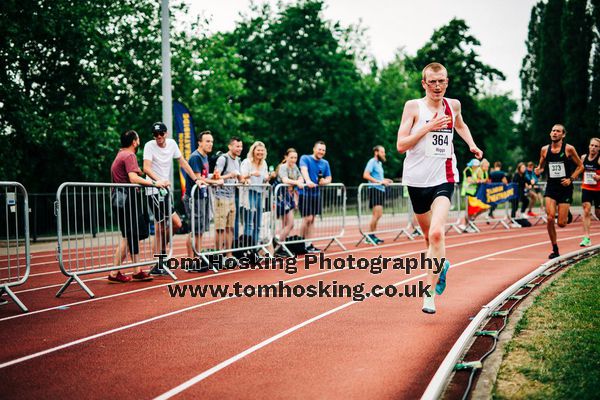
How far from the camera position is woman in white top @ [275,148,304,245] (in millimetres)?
12109

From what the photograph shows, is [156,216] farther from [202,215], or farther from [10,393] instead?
[10,393]

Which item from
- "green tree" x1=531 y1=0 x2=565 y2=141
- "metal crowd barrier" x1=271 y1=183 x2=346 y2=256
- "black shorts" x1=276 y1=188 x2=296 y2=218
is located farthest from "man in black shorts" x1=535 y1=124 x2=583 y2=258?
"green tree" x1=531 y1=0 x2=565 y2=141

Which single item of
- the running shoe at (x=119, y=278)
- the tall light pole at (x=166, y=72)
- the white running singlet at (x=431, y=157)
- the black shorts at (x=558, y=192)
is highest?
the tall light pole at (x=166, y=72)

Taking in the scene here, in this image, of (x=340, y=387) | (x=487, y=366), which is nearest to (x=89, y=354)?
(x=340, y=387)

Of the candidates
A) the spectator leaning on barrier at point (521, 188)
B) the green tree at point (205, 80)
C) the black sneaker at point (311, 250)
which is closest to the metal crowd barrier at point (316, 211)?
the black sneaker at point (311, 250)

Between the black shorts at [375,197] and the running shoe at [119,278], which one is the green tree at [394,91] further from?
the running shoe at [119,278]

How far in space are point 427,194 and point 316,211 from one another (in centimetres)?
685

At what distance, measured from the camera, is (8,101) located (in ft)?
65.1

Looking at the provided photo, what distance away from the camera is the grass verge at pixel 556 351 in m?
3.73

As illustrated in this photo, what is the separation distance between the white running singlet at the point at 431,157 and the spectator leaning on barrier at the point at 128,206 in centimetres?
415

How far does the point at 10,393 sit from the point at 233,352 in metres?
1.63

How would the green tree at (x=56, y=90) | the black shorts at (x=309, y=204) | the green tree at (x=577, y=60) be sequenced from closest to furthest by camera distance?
the black shorts at (x=309, y=204) → the green tree at (x=56, y=90) → the green tree at (x=577, y=60)

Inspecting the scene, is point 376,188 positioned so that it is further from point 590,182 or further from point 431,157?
point 431,157

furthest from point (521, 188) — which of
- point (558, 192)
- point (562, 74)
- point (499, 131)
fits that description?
point (499, 131)
